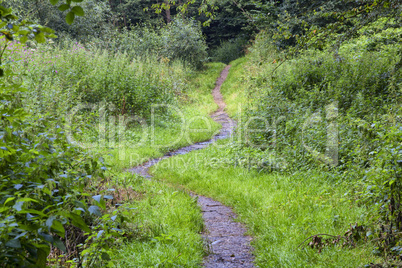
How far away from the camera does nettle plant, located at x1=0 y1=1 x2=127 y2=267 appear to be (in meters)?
1.70

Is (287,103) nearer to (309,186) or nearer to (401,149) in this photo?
(309,186)

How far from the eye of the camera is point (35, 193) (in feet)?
6.80

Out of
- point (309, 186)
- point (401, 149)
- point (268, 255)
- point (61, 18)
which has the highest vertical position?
point (61, 18)

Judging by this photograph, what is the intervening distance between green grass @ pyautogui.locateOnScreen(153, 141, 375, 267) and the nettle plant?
2.10 meters

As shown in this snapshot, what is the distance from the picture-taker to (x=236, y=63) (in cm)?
2542

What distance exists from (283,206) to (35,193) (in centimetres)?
Result: 394

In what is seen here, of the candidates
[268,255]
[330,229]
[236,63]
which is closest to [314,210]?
[330,229]

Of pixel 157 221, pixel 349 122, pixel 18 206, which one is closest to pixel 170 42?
pixel 349 122

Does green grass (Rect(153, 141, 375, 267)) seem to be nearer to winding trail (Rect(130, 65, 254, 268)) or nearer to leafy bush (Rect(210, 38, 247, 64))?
winding trail (Rect(130, 65, 254, 268))

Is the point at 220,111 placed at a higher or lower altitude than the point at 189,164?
higher

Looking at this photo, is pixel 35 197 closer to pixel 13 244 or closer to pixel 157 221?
pixel 13 244

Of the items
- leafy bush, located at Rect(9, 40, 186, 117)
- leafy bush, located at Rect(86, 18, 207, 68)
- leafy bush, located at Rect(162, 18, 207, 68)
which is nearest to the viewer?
leafy bush, located at Rect(9, 40, 186, 117)

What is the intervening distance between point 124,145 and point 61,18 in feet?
55.5

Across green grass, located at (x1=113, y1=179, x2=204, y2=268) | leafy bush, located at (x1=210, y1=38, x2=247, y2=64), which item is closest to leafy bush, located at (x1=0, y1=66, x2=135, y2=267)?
green grass, located at (x1=113, y1=179, x2=204, y2=268)
